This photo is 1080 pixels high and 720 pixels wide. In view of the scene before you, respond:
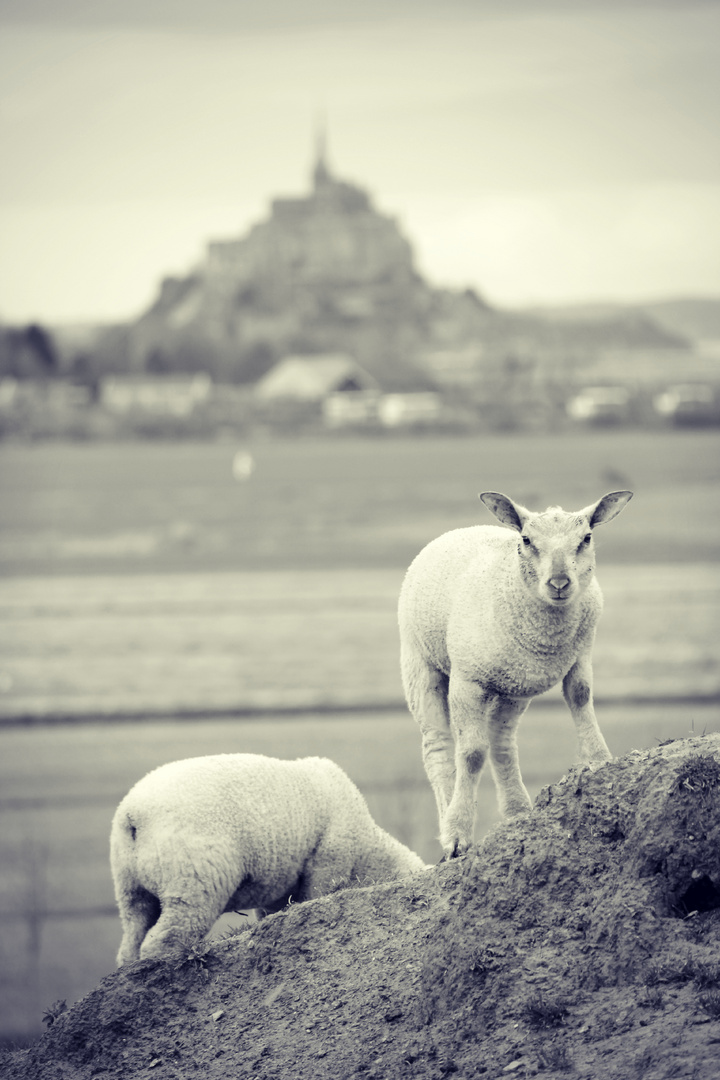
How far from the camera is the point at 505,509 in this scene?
25.1 ft

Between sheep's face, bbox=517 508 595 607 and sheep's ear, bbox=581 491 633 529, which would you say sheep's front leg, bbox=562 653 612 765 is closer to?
sheep's face, bbox=517 508 595 607

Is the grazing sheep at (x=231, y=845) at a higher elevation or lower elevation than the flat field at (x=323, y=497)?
higher

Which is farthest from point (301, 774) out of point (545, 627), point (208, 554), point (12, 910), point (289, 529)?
point (289, 529)

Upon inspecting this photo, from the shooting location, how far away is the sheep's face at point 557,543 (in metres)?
7.38

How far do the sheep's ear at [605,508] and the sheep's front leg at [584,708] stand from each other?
101cm

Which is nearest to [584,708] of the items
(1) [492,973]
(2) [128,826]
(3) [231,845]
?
(1) [492,973]

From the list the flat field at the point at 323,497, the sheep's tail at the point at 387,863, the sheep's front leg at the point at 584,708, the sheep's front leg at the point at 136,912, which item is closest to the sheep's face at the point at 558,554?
the sheep's front leg at the point at 584,708

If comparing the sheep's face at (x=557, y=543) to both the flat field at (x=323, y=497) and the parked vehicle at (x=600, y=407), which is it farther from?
the parked vehicle at (x=600, y=407)

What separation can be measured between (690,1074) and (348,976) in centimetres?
265

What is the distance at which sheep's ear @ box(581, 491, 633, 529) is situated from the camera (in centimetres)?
750

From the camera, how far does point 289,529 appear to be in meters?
83.0

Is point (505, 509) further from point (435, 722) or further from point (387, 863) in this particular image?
point (387, 863)

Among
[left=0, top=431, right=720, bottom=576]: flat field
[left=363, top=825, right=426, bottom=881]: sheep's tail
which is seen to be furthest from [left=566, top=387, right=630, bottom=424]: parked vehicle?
[left=363, top=825, right=426, bottom=881]: sheep's tail

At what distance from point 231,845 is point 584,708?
8.72ft
